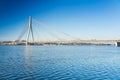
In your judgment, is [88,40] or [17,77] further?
[88,40]

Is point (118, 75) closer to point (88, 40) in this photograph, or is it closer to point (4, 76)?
point (4, 76)

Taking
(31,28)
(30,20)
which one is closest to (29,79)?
(31,28)

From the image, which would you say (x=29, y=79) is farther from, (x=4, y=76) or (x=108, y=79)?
(x=108, y=79)

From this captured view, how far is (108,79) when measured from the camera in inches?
675

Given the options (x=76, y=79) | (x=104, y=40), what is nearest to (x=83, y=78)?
(x=76, y=79)

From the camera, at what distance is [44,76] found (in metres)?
17.8

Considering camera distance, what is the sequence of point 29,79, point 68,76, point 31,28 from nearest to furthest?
point 29,79
point 68,76
point 31,28

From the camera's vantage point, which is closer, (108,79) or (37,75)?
(108,79)

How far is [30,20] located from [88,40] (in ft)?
79.1

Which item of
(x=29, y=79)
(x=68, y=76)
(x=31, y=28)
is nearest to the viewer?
(x=29, y=79)

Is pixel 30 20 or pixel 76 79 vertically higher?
pixel 30 20

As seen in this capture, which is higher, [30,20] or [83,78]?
[30,20]

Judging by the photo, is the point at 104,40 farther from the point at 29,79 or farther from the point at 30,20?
the point at 29,79

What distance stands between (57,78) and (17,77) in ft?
10.1
